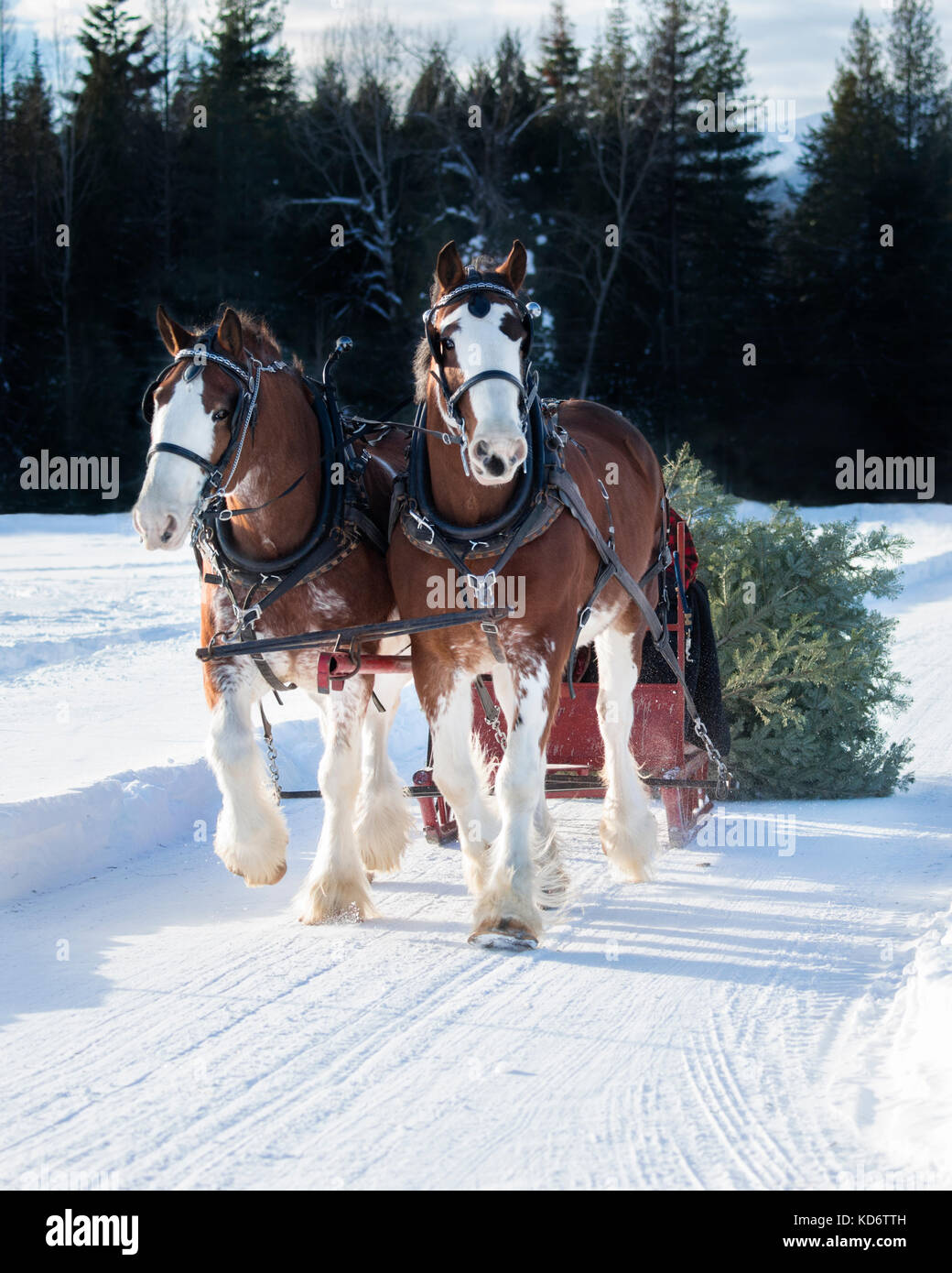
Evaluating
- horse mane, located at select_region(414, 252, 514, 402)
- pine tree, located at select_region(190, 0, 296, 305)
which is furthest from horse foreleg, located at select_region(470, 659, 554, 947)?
pine tree, located at select_region(190, 0, 296, 305)

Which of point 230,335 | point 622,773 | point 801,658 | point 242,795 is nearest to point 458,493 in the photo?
point 230,335

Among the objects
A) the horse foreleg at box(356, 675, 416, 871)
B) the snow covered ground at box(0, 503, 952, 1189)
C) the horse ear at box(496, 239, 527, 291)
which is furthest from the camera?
the horse foreleg at box(356, 675, 416, 871)

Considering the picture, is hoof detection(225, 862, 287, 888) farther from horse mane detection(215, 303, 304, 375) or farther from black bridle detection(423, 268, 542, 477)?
horse mane detection(215, 303, 304, 375)

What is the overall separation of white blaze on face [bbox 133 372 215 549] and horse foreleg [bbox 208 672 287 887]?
0.81 meters

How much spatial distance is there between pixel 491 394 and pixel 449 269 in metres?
0.58

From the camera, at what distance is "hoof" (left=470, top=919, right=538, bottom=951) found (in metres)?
4.29

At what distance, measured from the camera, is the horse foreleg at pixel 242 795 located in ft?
14.6

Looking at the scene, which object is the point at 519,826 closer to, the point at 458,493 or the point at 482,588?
the point at 482,588

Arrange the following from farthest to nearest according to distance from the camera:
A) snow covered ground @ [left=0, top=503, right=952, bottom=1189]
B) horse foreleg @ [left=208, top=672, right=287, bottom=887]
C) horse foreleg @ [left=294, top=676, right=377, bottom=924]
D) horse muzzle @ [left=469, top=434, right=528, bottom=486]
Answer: horse foreleg @ [left=294, top=676, right=377, bottom=924], horse foreleg @ [left=208, top=672, right=287, bottom=887], horse muzzle @ [left=469, top=434, right=528, bottom=486], snow covered ground @ [left=0, top=503, right=952, bottom=1189]

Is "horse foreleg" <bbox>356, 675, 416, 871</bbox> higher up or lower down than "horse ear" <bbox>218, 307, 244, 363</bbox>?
lower down

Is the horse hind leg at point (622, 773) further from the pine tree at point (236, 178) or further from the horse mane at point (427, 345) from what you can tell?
the pine tree at point (236, 178)

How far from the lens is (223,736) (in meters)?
4.46

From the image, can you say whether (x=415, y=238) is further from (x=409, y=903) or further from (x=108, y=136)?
(x=409, y=903)

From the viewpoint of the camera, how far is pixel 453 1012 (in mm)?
3678
